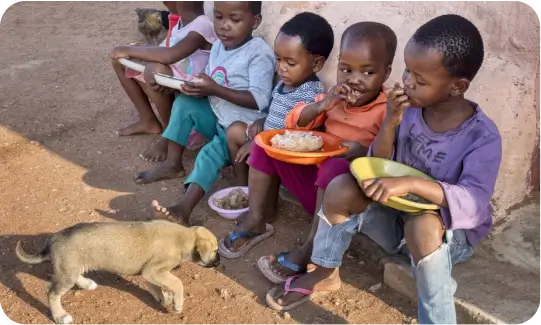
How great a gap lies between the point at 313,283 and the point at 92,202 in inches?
65.4

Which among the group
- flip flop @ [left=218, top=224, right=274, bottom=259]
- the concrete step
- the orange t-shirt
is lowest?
flip flop @ [left=218, top=224, right=274, bottom=259]

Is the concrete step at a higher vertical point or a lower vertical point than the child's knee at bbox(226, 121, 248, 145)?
lower

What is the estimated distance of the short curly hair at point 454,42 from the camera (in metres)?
2.54

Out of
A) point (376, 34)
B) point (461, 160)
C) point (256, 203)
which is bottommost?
point (256, 203)

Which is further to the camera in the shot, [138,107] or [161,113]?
[138,107]

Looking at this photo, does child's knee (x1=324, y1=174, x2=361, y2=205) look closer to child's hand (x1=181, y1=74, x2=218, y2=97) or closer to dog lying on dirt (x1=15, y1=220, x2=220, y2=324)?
dog lying on dirt (x1=15, y1=220, x2=220, y2=324)

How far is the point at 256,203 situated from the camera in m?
3.53

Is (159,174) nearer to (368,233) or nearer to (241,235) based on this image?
(241,235)

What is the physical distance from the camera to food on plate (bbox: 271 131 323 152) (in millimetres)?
3154

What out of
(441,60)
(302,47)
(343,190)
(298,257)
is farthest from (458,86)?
(298,257)

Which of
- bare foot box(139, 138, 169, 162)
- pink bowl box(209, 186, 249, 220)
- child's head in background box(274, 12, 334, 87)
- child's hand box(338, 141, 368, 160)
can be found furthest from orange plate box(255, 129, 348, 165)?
bare foot box(139, 138, 169, 162)

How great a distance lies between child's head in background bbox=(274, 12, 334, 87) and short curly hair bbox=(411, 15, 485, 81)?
0.96 m

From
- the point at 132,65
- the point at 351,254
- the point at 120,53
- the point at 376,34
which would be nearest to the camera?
the point at 376,34

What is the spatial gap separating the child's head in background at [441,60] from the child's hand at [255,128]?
4.24ft
